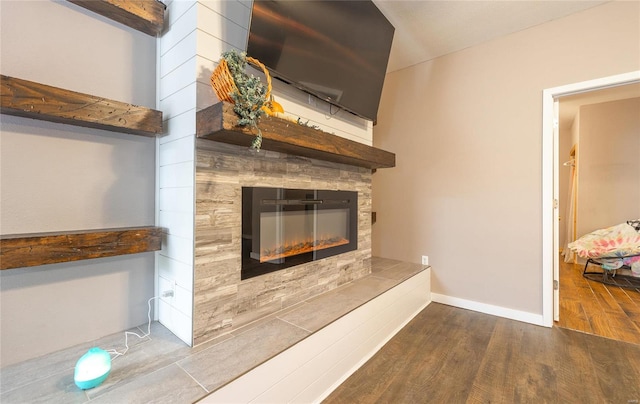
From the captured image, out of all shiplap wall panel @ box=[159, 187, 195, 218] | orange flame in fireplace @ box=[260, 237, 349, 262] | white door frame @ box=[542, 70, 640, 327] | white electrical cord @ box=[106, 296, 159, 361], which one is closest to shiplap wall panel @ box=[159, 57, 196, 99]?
shiplap wall panel @ box=[159, 187, 195, 218]

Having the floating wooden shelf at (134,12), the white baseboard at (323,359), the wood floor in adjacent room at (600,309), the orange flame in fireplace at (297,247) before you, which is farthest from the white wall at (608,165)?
the floating wooden shelf at (134,12)

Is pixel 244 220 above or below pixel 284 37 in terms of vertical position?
below

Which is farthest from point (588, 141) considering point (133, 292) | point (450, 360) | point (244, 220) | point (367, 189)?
point (133, 292)

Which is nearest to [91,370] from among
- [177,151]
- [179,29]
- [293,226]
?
[177,151]

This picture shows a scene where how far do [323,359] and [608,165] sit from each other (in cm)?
543

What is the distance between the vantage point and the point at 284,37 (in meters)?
1.55

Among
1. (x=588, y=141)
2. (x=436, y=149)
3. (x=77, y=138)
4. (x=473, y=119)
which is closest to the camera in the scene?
(x=77, y=138)

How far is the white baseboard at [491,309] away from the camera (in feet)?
7.90

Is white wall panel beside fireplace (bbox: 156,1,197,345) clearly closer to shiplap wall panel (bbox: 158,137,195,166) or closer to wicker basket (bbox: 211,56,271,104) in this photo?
shiplap wall panel (bbox: 158,137,195,166)

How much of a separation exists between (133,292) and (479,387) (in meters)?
2.05

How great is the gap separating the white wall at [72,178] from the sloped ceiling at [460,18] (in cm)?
190

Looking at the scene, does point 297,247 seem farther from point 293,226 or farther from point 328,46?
point 328,46

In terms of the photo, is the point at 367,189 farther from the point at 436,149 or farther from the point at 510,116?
the point at 510,116

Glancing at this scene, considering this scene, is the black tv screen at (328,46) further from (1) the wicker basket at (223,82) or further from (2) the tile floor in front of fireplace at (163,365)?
(2) the tile floor in front of fireplace at (163,365)
